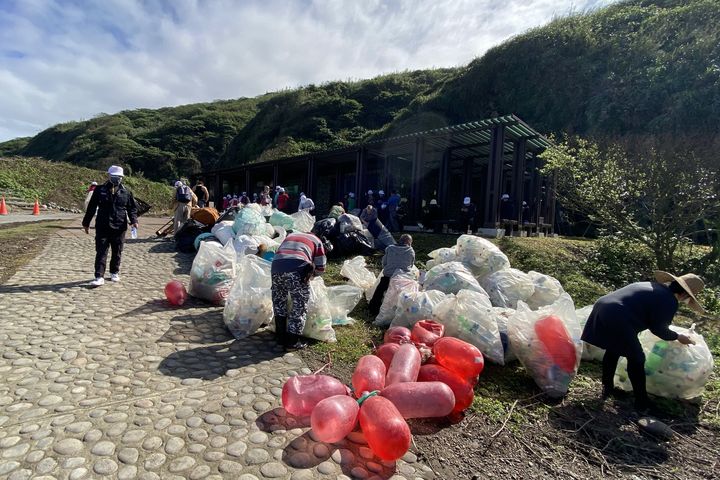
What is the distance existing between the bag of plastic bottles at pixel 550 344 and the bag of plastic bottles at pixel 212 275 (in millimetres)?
3623

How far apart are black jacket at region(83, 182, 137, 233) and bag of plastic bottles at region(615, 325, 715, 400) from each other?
6.45 meters

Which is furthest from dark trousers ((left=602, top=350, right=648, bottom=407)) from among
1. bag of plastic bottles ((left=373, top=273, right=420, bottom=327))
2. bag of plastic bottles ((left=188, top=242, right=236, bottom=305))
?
bag of plastic bottles ((left=188, top=242, right=236, bottom=305))

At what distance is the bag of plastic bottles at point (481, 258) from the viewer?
5.50 m

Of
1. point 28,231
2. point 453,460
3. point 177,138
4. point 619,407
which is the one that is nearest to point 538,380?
point 619,407

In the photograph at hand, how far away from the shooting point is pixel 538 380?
3340mm

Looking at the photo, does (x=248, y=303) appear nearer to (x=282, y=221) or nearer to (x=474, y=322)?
(x=474, y=322)

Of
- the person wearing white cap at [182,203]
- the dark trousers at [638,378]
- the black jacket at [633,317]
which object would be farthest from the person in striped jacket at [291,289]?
the person wearing white cap at [182,203]

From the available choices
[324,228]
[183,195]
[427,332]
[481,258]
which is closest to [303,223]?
[324,228]

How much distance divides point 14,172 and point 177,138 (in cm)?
3665

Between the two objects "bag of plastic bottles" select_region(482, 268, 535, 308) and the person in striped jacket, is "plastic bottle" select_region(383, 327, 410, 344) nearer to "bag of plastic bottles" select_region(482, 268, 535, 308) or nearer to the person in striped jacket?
the person in striped jacket

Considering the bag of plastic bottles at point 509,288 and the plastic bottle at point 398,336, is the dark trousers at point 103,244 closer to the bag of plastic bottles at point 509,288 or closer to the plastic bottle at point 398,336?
the plastic bottle at point 398,336

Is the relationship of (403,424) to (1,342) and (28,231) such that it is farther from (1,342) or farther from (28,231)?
(28,231)

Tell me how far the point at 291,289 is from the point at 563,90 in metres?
23.0

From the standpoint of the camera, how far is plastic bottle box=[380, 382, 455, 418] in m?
2.54
